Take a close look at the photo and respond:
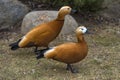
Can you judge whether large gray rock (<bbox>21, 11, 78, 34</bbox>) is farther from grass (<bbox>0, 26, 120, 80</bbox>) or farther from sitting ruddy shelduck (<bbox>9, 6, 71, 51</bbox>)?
sitting ruddy shelduck (<bbox>9, 6, 71, 51</bbox>)

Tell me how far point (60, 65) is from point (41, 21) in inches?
68.0

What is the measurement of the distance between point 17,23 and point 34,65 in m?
2.21

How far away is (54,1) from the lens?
842cm

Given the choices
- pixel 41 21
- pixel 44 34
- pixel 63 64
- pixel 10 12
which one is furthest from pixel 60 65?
pixel 10 12

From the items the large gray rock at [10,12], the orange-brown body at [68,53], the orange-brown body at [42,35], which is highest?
the orange-brown body at [68,53]

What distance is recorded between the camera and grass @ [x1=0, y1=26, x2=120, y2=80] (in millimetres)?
5668

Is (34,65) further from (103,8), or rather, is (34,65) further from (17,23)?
(103,8)

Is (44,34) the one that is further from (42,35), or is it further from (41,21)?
(41,21)

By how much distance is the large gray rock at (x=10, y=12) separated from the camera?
26.2ft

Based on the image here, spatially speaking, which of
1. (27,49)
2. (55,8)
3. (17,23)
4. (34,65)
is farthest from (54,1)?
(34,65)

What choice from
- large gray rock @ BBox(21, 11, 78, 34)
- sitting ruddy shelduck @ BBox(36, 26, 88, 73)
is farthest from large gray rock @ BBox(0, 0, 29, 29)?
sitting ruddy shelduck @ BBox(36, 26, 88, 73)

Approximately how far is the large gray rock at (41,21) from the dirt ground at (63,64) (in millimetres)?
147

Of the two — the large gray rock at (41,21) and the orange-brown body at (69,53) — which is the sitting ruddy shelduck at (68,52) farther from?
the large gray rock at (41,21)

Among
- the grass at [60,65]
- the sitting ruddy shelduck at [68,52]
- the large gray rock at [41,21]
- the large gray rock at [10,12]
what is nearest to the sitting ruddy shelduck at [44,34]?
the grass at [60,65]
